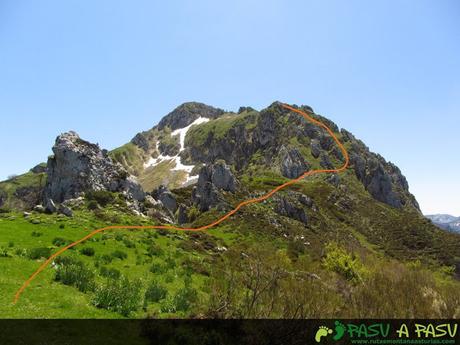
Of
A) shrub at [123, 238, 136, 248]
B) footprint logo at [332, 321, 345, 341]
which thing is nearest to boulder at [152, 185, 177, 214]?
shrub at [123, 238, 136, 248]

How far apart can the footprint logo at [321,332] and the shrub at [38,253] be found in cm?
1630

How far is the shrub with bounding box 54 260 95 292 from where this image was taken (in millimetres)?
17516

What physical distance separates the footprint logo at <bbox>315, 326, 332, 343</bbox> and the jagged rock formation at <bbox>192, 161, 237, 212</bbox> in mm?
70582

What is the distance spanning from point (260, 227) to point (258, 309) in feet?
200

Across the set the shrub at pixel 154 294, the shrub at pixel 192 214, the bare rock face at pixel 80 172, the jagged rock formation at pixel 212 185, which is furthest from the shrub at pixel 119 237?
the jagged rock formation at pixel 212 185

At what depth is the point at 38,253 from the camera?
2153 centimetres

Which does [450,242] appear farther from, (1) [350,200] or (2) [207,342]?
(2) [207,342]

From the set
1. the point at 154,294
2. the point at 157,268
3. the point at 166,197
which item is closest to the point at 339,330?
the point at 154,294

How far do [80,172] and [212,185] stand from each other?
38.5 m

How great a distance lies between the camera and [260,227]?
76.3 metres

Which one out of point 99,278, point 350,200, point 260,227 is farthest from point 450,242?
point 99,278

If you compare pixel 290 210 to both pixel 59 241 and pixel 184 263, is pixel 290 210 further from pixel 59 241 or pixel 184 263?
pixel 59 241

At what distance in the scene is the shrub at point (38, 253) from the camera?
21.2m

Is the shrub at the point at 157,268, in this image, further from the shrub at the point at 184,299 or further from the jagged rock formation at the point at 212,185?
the jagged rock formation at the point at 212,185
